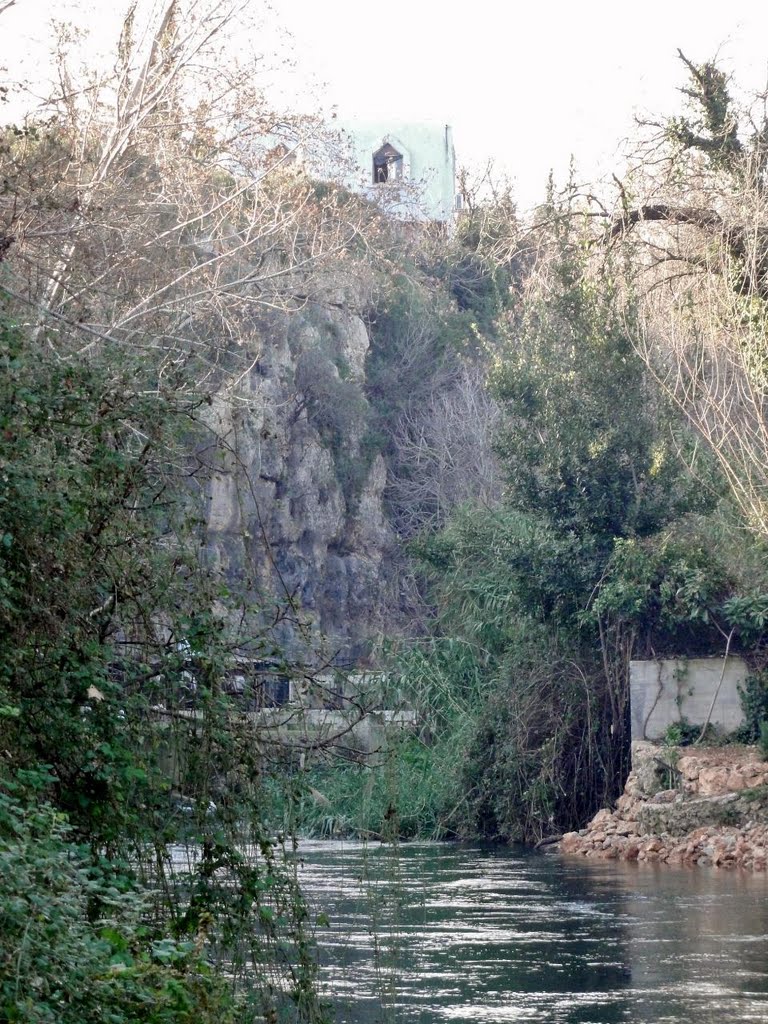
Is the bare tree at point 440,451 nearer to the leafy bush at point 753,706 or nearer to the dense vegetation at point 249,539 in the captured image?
the dense vegetation at point 249,539

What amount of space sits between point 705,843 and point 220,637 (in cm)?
1500

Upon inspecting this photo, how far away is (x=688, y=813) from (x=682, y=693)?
247cm

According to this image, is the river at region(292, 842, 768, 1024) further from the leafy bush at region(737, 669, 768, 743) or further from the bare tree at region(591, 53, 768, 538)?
the bare tree at region(591, 53, 768, 538)

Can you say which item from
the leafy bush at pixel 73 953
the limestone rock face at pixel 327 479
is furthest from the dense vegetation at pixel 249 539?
the limestone rock face at pixel 327 479

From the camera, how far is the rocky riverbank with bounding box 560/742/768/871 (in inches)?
854

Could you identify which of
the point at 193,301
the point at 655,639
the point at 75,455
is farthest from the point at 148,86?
the point at 655,639

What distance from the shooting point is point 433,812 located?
1062 inches

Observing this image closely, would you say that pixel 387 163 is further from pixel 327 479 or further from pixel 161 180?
pixel 161 180

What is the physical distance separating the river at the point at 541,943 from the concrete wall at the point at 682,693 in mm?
3513

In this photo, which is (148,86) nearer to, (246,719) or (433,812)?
(246,719)

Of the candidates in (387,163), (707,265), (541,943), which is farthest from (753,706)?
(387,163)

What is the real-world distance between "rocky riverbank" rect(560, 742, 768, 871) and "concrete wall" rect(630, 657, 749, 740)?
577 mm

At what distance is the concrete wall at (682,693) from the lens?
2422 centimetres

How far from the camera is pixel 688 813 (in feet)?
74.3
